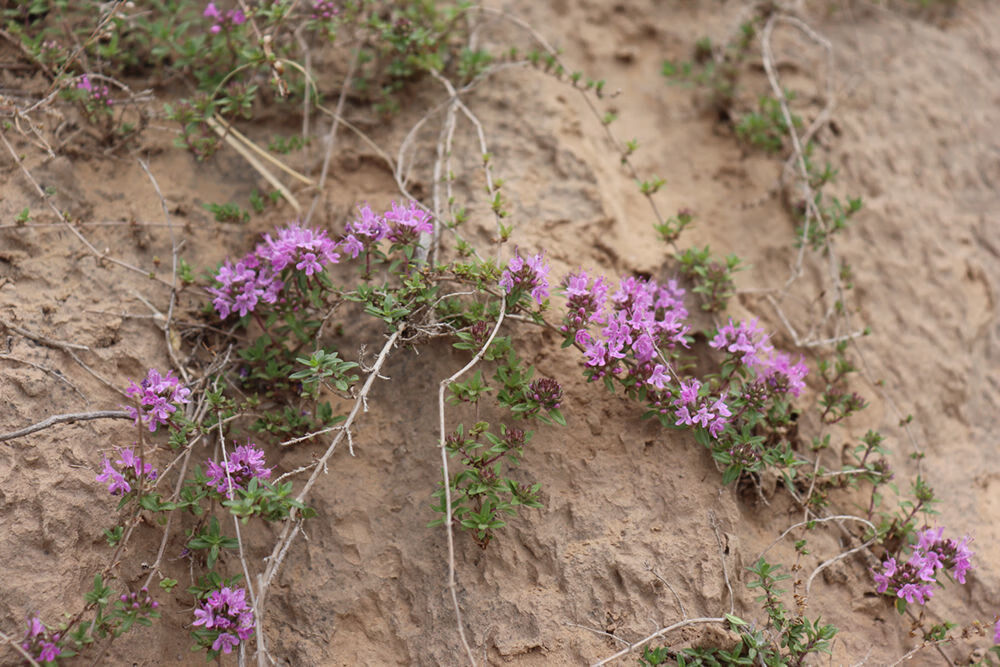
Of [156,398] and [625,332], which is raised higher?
[625,332]

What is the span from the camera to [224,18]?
411 centimetres

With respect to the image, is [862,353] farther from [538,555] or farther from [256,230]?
[256,230]

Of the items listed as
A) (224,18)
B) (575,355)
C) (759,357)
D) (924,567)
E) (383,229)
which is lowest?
(924,567)

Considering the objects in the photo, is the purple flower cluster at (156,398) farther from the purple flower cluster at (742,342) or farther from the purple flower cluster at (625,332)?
the purple flower cluster at (742,342)

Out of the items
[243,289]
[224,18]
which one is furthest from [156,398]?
[224,18]

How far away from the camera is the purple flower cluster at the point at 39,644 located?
270 centimetres

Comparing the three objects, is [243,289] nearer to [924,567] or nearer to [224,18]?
[224,18]

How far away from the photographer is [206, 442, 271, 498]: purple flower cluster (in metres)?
3.10

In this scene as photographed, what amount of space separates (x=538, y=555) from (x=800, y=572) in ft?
3.80

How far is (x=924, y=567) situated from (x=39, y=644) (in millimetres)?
3447

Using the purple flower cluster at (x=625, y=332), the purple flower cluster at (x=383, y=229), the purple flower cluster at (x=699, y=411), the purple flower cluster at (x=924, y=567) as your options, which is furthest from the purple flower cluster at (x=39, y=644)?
the purple flower cluster at (x=924, y=567)

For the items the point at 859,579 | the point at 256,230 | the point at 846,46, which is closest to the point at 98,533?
the point at 256,230

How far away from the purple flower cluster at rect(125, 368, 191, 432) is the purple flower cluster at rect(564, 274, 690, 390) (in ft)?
5.42

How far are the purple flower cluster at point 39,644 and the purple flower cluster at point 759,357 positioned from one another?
2.84m
